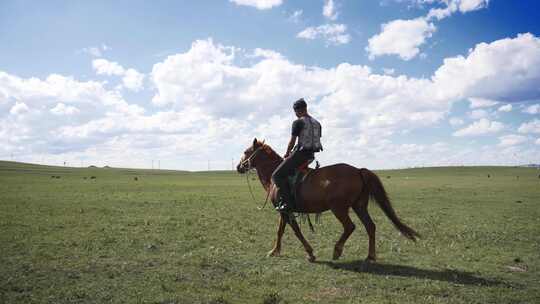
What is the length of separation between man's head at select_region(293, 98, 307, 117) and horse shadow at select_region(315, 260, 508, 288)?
409cm

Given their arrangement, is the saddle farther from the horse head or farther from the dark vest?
the horse head

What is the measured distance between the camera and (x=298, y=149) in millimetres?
10727

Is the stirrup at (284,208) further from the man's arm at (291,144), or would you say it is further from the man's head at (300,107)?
the man's head at (300,107)

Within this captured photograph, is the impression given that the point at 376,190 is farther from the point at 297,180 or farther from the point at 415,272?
the point at 415,272

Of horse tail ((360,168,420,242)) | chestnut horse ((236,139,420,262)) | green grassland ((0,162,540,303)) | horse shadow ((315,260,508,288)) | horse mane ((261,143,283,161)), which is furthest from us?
horse mane ((261,143,283,161))

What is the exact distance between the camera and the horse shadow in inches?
348

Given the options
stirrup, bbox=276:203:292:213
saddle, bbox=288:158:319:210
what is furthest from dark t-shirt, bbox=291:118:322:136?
stirrup, bbox=276:203:292:213

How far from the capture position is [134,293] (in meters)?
8.01

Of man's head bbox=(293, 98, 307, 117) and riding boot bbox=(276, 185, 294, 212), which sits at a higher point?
man's head bbox=(293, 98, 307, 117)

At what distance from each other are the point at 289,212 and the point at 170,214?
41.1 feet

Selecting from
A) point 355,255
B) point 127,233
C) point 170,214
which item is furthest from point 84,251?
point 170,214

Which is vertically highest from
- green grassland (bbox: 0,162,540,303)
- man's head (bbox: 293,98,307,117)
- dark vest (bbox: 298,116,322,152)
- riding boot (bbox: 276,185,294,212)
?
man's head (bbox: 293,98,307,117)

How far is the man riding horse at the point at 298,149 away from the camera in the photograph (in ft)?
34.8

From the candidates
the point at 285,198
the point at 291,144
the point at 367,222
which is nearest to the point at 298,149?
the point at 291,144
